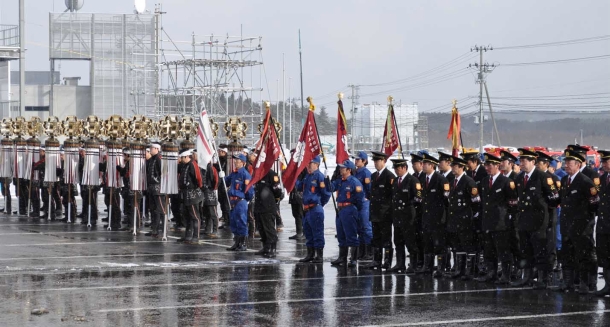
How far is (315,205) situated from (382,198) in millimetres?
1062

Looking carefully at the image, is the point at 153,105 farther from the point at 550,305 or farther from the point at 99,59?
the point at 550,305

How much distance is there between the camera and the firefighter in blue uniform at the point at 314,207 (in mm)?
14969

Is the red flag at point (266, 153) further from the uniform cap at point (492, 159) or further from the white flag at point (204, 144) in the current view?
the uniform cap at point (492, 159)

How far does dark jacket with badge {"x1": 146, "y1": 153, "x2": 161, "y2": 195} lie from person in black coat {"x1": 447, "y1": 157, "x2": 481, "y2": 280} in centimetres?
720

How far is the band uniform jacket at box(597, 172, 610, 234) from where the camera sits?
38.2 ft

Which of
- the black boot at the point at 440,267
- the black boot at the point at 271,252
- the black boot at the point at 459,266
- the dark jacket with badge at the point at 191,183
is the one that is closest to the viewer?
the black boot at the point at 459,266

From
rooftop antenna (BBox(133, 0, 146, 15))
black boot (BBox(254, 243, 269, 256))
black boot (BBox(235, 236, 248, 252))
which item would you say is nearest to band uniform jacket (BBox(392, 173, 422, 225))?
black boot (BBox(254, 243, 269, 256))

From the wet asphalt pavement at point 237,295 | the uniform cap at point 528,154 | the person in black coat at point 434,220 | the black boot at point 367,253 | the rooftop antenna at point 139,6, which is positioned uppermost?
the rooftop antenna at point 139,6

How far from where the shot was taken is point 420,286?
12656 millimetres

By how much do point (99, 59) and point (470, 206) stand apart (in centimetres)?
3983

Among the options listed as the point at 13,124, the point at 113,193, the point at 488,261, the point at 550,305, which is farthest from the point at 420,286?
the point at 13,124

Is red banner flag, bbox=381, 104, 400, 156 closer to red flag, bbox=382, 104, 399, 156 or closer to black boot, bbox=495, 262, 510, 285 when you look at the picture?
red flag, bbox=382, 104, 399, 156

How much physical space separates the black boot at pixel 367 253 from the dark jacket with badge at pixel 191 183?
12.5 ft

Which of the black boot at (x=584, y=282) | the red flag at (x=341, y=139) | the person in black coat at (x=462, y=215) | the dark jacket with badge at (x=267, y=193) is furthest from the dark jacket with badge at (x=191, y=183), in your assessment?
the black boot at (x=584, y=282)
